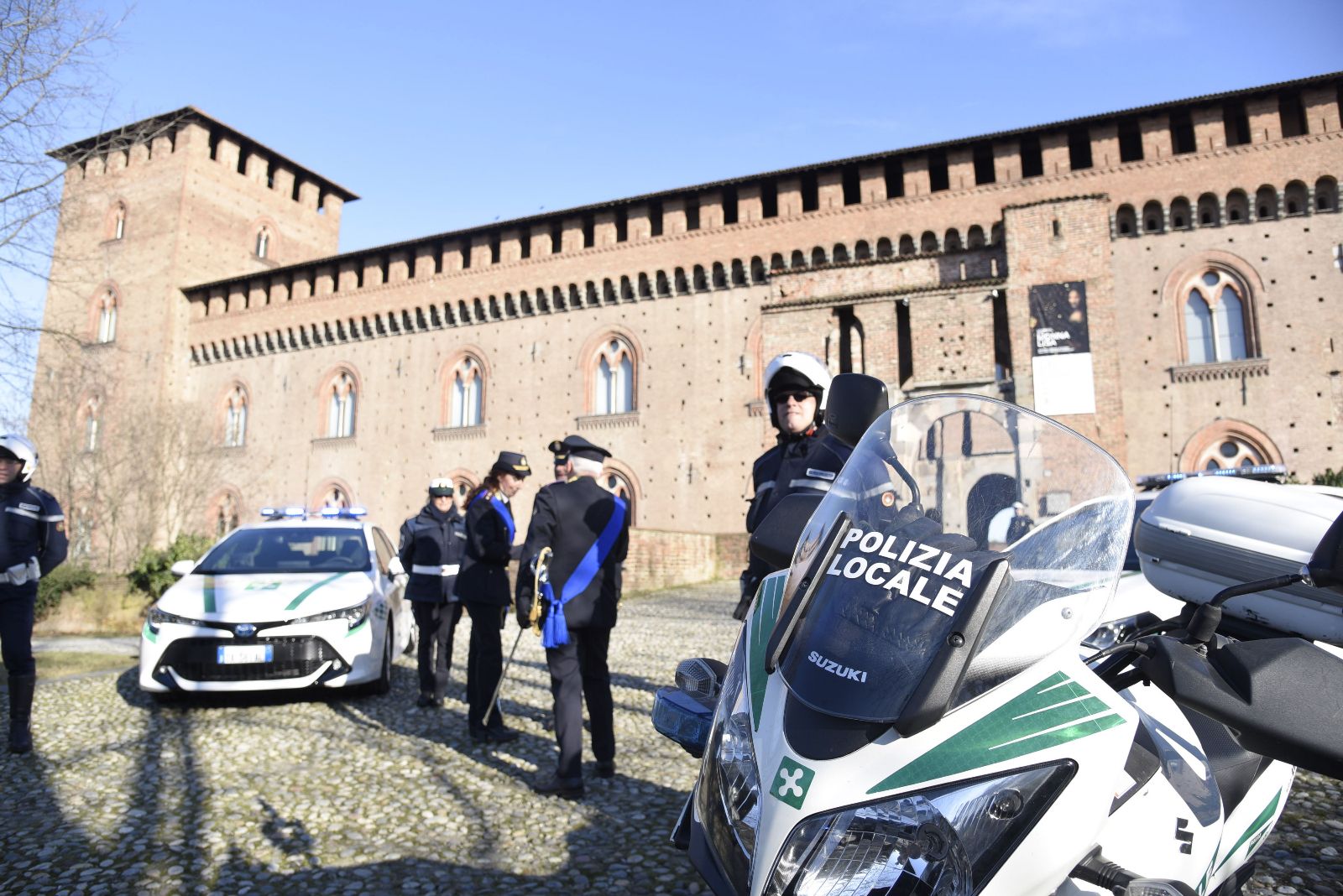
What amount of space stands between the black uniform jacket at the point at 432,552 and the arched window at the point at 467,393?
23.7 m

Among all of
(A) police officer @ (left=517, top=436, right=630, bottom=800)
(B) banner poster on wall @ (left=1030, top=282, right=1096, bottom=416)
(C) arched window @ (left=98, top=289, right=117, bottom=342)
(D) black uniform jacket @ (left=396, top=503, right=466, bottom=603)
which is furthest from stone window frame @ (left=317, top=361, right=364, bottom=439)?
(A) police officer @ (left=517, top=436, right=630, bottom=800)

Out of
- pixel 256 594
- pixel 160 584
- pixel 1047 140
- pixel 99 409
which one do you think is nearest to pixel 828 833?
pixel 256 594

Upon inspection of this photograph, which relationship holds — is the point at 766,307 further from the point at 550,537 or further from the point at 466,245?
the point at 550,537

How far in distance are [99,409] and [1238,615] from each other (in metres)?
41.7

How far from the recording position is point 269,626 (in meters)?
5.77

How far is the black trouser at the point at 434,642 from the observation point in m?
6.23

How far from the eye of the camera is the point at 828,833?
1.25m

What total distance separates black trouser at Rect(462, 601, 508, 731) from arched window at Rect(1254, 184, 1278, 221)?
23.3m

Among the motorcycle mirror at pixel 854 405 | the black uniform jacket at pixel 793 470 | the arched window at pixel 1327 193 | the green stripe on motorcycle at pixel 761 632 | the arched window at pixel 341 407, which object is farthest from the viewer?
the arched window at pixel 341 407

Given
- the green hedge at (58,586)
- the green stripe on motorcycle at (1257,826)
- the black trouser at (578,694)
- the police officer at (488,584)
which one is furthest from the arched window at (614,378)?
the green stripe on motorcycle at (1257,826)

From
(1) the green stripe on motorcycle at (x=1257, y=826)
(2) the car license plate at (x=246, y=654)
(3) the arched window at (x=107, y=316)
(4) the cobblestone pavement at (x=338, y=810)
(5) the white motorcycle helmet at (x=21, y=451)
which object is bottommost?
(4) the cobblestone pavement at (x=338, y=810)

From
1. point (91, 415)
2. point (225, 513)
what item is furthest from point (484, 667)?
point (91, 415)

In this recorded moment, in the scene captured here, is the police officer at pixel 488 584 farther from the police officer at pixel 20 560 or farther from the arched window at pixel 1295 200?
the arched window at pixel 1295 200

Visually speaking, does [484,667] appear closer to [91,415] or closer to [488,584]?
[488,584]
